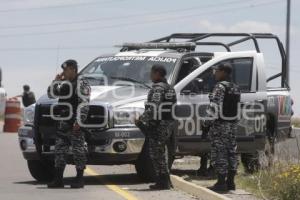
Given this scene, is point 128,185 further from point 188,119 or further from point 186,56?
point 186,56

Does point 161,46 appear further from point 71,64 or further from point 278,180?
point 278,180

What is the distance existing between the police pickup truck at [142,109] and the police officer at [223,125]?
566 millimetres

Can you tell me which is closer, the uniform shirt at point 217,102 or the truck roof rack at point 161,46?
the uniform shirt at point 217,102

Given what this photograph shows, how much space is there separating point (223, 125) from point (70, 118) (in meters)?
2.18

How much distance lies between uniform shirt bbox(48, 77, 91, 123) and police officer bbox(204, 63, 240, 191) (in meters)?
1.76

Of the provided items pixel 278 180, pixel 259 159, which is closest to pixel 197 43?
pixel 259 159

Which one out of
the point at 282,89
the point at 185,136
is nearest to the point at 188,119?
the point at 185,136

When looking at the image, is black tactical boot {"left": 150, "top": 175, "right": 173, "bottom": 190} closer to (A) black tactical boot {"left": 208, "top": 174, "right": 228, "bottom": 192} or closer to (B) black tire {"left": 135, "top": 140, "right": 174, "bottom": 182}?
(B) black tire {"left": 135, "top": 140, "right": 174, "bottom": 182}

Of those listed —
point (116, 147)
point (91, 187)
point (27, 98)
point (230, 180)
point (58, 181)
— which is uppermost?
point (27, 98)


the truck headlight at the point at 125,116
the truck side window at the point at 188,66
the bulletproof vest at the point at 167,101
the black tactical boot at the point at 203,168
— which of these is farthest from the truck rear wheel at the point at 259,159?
the truck headlight at the point at 125,116

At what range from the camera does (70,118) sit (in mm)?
11203

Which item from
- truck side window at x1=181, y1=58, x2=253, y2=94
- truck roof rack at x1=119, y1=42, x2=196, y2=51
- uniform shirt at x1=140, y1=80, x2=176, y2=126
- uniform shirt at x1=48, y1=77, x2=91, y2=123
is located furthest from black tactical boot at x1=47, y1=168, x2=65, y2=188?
truck roof rack at x1=119, y1=42, x2=196, y2=51

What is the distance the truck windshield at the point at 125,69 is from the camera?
12.5 meters

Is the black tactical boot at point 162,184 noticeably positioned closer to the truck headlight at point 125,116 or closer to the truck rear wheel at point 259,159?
the truck headlight at point 125,116
